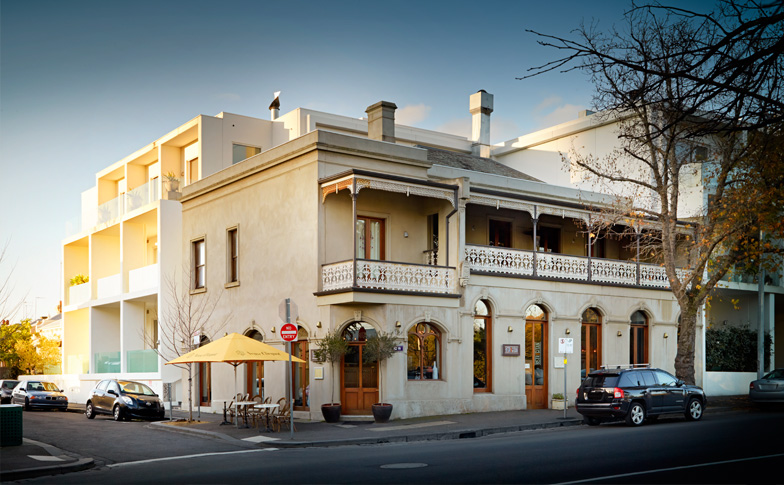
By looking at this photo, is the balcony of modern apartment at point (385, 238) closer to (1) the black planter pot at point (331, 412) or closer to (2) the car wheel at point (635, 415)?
(1) the black planter pot at point (331, 412)

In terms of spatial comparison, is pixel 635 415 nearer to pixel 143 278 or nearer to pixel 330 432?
pixel 330 432

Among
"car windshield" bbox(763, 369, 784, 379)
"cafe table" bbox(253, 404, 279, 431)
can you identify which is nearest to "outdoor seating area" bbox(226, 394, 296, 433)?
"cafe table" bbox(253, 404, 279, 431)

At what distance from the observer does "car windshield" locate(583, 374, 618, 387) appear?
70.7ft

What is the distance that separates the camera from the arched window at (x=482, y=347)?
26688 mm

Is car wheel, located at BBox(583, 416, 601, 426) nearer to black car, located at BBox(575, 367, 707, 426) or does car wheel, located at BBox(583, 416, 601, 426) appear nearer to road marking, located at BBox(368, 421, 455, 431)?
black car, located at BBox(575, 367, 707, 426)

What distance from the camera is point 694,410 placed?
2283 cm

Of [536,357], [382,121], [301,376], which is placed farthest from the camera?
[382,121]

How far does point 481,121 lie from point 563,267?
1386 cm

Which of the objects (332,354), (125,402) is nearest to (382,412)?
(332,354)

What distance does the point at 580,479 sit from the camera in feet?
37.0

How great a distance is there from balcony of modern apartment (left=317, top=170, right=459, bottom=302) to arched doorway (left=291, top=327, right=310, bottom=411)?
2.18m

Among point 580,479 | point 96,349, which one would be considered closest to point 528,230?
point 580,479

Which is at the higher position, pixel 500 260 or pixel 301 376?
pixel 500 260

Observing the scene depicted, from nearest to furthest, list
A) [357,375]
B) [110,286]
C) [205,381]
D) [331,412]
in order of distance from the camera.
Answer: [331,412] < [357,375] < [205,381] < [110,286]
